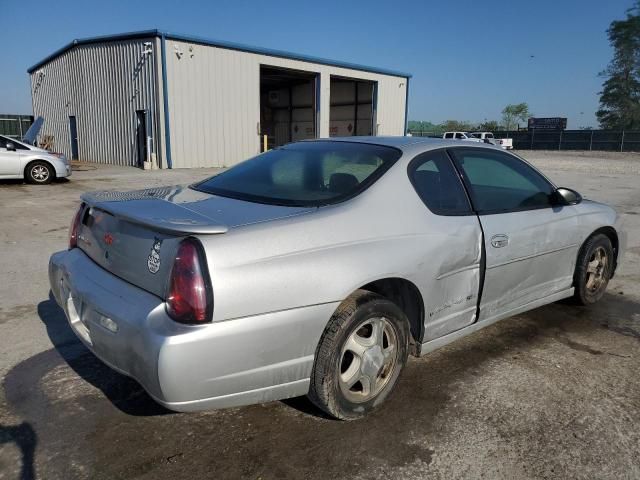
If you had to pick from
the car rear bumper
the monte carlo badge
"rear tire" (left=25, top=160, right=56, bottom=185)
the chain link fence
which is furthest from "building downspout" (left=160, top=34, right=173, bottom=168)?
the chain link fence

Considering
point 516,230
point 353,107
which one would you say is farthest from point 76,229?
point 353,107

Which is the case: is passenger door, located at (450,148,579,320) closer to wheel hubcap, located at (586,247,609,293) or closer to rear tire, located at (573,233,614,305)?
rear tire, located at (573,233,614,305)

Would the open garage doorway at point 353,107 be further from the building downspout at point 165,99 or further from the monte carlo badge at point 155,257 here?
the monte carlo badge at point 155,257

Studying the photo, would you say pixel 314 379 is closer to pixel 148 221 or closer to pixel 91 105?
pixel 148 221

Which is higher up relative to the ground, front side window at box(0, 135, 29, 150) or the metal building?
the metal building

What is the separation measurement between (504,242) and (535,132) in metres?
53.6

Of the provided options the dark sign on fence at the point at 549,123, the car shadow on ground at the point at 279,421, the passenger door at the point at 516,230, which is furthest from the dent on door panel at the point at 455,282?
the dark sign on fence at the point at 549,123

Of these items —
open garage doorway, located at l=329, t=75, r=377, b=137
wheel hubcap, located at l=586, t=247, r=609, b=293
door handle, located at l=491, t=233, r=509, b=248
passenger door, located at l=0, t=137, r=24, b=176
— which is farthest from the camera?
open garage doorway, located at l=329, t=75, r=377, b=137

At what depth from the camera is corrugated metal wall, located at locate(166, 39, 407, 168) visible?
19.8 m

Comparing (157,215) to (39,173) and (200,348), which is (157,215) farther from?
(39,173)

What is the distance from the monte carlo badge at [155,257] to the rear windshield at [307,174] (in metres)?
0.66

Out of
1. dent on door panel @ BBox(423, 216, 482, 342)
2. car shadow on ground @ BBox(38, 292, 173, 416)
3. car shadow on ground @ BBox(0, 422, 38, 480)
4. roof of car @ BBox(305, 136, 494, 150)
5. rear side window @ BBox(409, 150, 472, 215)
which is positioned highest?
roof of car @ BBox(305, 136, 494, 150)

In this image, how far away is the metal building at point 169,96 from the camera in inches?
778

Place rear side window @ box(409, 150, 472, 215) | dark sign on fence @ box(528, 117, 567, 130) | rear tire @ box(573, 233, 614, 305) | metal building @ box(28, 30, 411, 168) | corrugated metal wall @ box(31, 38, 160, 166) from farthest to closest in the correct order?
dark sign on fence @ box(528, 117, 567, 130), corrugated metal wall @ box(31, 38, 160, 166), metal building @ box(28, 30, 411, 168), rear tire @ box(573, 233, 614, 305), rear side window @ box(409, 150, 472, 215)
